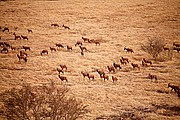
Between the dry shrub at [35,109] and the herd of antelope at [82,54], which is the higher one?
the herd of antelope at [82,54]

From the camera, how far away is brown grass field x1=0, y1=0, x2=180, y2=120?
592 inches

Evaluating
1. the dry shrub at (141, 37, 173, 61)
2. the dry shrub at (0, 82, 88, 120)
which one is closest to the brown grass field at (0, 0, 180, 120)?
the dry shrub at (141, 37, 173, 61)

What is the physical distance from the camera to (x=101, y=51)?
77.7ft

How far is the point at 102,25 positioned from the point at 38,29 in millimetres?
9160

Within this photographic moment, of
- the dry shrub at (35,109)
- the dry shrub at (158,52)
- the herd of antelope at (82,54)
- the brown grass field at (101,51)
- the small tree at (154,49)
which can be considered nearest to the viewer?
the dry shrub at (35,109)

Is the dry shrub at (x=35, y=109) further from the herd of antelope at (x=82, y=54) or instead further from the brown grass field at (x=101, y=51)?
the herd of antelope at (x=82, y=54)

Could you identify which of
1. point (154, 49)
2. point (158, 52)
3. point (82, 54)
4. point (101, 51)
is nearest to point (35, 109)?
point (82, 54)

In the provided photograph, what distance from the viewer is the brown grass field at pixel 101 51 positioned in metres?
15.0

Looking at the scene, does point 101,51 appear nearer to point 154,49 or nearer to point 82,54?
point 82,54

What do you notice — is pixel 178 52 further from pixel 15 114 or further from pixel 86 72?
pixel 15 114

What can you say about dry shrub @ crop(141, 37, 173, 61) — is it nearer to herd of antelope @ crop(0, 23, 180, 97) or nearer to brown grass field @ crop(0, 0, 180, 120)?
brown grass field @ crop(0, 0, 180, 120)

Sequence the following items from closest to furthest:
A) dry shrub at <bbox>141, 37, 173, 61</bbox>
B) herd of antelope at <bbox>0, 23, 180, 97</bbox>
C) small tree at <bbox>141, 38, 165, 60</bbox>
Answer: herd of antelope at <bbox>0, 23, 180, 97</bbox>
dry shrub at <bbox>141, 37, 173, 61</bbox>
small tree at <bbox>141, 38, 165, 60</bbox>

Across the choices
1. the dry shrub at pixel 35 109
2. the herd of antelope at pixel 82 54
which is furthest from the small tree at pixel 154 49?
the dry shrub at pixel 35 109

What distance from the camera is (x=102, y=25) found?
32.6 meters
